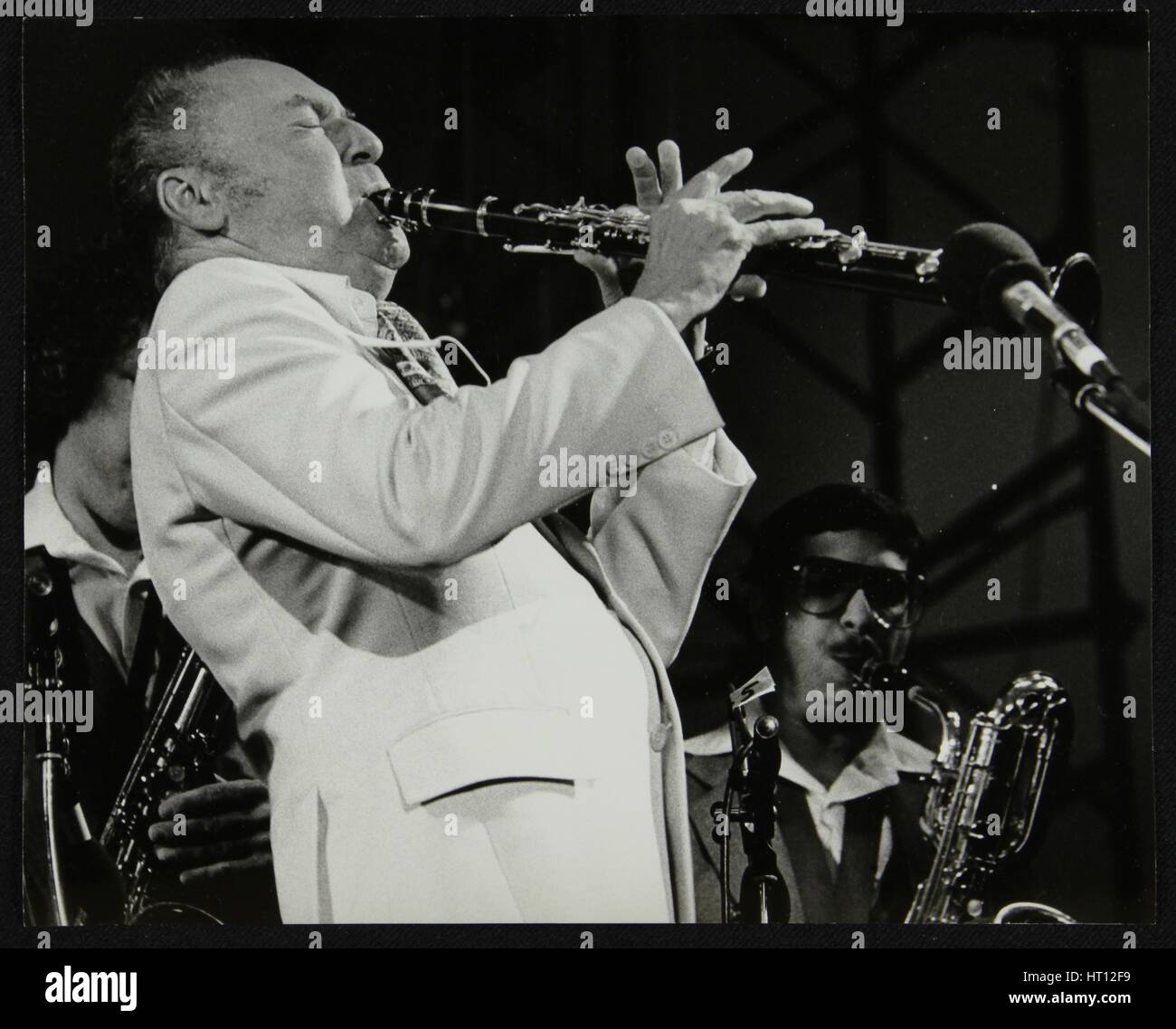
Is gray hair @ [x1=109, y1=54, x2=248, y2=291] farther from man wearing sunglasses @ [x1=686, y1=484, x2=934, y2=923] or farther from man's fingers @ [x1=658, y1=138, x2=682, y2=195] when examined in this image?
man wearing sunglasses @ [x1=686, y1=484, x2=934, y2=923]

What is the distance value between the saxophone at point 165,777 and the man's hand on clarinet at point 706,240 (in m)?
0.86

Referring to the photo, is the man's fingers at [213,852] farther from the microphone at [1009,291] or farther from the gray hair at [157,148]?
the microphone at [1009,291]

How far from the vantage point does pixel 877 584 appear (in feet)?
7.04

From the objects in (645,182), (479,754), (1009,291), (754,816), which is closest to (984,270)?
(1009,291)

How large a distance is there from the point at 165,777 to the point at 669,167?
1.23 metres

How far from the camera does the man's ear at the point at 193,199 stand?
2.10 metres

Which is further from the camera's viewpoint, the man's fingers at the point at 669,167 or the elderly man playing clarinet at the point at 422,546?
the man's fingers at the point at 669,167

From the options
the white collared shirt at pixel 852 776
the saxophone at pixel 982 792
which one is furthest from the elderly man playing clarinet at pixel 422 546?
the saxophone at pixel 982 792

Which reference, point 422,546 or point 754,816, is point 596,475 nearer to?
point 422,546

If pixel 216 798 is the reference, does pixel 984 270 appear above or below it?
above

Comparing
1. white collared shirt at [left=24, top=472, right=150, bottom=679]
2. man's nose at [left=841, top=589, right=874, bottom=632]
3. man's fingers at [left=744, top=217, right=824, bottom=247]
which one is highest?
man's fingers at [left=744, top=217, right=824, bottom=247]

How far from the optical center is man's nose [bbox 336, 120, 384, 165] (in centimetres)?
216

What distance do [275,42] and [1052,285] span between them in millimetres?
1274

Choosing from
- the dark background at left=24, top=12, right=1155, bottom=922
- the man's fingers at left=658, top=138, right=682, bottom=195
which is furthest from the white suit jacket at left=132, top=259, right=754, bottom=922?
the man's fingers at left=658, top=138, right=682, bottom=195
